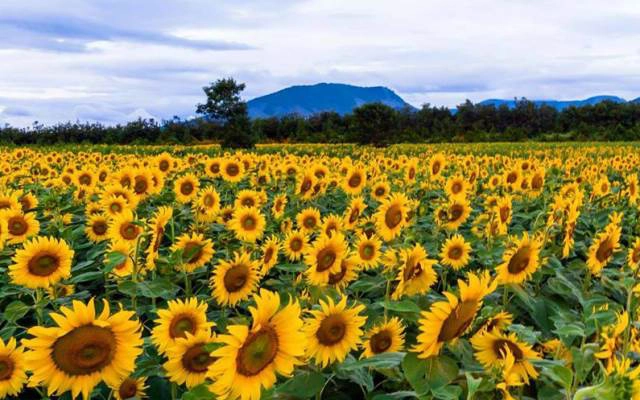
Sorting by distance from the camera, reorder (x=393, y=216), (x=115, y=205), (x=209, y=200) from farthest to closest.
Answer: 1. (x=209, y=200)
2. (x=115, y=205)
3. (x=393, y=216)

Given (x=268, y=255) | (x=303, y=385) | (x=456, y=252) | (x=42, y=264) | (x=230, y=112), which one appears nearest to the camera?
(x=303, y=385)

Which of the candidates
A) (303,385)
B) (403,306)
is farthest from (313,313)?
(403,306)

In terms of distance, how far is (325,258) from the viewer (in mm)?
2582

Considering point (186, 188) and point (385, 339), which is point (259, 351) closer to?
point (385, 339)

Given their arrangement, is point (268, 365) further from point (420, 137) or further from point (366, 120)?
point (420, 137)

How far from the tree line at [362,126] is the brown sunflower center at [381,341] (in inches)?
1298

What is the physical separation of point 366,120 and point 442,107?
1242 inches

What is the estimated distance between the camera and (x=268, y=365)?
1.50 meters

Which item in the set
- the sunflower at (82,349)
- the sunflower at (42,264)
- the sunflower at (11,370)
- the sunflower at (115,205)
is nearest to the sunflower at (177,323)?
the sunflower at (82,349)

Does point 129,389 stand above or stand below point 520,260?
below

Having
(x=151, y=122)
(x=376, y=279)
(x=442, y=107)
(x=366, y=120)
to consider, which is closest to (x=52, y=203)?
(x=376, y=279)

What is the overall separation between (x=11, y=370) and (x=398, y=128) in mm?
51856

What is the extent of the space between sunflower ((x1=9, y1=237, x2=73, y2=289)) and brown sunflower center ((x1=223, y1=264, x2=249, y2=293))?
708 millimetres

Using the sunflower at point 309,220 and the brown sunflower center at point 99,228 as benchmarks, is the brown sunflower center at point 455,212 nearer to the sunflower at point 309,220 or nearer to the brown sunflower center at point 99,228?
the sunflower at point 309,220
